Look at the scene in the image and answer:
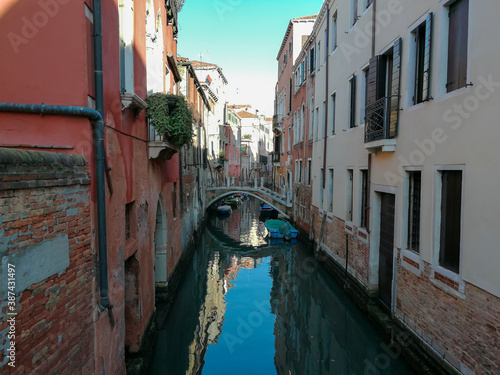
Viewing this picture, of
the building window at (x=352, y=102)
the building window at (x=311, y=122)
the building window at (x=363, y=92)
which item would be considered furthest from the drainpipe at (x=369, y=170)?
the building window at (x=311, y=122)

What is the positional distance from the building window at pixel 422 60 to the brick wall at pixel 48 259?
188 inches

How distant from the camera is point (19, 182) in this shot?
8.17ft

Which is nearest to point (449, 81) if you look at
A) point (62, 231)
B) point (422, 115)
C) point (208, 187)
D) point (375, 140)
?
point (422, 115)

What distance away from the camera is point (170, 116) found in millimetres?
Answer: 6535

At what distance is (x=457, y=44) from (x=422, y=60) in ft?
3.55

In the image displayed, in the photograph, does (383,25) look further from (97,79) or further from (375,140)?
(97,79)

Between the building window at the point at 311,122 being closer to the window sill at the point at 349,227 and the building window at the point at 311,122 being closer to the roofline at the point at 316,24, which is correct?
the roofline at the point at 316,24

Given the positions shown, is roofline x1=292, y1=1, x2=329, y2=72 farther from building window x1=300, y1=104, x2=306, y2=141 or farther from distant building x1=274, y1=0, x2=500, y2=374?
building window x1=300, y1=104, x2=306, y2=141

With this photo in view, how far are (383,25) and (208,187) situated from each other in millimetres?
15361

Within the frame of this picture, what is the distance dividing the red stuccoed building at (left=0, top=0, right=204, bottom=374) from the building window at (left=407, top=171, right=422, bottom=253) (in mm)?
4357

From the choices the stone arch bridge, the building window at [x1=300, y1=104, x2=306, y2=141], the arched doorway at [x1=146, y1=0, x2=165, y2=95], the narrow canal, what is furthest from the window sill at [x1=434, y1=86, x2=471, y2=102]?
the stone arch bridge

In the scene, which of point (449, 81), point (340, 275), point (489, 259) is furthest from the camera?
point (340, 275)

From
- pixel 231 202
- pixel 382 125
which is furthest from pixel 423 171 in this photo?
pixel 231 202

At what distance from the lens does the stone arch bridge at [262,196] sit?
1961cm
